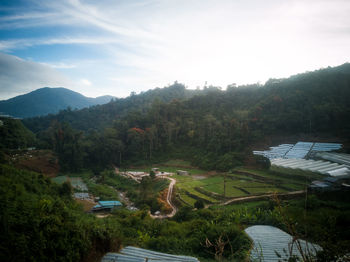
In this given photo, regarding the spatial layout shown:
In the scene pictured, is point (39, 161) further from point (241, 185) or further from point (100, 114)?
point (100, 114)

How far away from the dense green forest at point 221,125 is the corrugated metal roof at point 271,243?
1543 centimetres

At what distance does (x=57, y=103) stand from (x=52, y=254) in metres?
108

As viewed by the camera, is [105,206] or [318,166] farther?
[105,206]

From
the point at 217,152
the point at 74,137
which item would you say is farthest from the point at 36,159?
the point at 217,152

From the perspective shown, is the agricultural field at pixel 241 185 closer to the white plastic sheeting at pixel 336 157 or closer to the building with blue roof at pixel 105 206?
the white plastic sheeting at pixel 336 157

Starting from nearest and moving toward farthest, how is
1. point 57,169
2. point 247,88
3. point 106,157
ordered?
point 57,169 < point 106,157 < point 247,88

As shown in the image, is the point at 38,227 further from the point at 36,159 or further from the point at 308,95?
the point at 308,95

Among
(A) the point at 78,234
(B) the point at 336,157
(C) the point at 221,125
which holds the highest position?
(C) the point at 221,125

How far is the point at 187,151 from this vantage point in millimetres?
31031

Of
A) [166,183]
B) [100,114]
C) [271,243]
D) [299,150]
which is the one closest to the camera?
[271,243]

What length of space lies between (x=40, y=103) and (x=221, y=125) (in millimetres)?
92813

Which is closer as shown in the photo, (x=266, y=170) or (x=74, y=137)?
(x=266, y=170)

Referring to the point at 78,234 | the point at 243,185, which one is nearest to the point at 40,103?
the point at 243,185

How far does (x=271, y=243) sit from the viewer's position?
5.99 m
